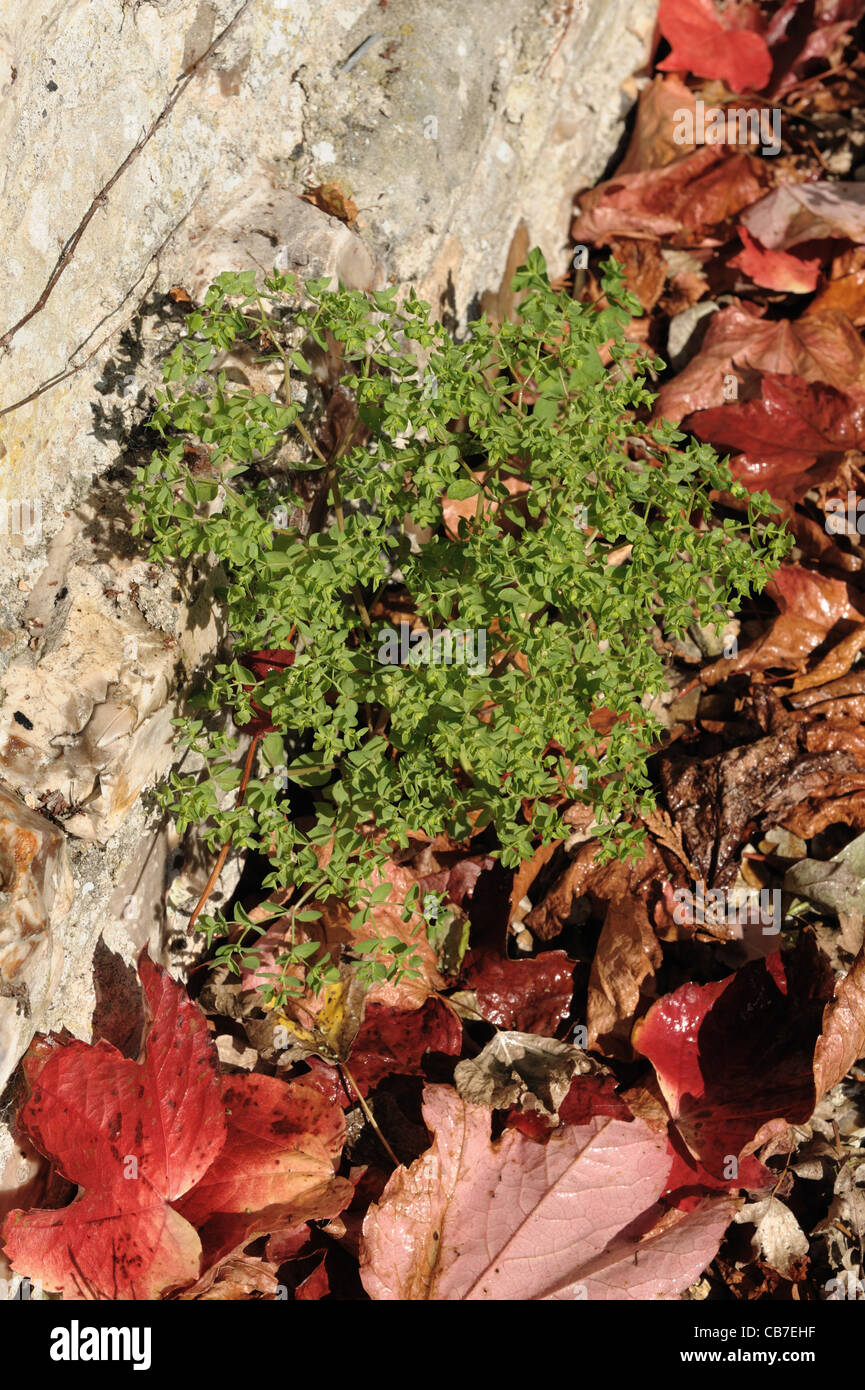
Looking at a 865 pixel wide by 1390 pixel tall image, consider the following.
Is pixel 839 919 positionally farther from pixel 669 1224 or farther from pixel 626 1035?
pixel 669 1224

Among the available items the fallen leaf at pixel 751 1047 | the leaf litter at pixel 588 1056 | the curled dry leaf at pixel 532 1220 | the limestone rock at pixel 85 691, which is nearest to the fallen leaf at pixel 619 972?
the leaf litter at pixel 588 1056

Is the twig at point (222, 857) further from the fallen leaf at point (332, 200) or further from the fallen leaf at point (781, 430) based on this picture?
the fallen leaf at point (781, 430)

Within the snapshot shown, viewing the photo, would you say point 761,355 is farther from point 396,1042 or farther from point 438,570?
point 396,1042

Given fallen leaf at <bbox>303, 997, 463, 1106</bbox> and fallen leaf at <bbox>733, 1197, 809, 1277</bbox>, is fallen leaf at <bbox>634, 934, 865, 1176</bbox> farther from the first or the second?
fallen leaf at <bbox>303, 997, 463, 1106</bbox>

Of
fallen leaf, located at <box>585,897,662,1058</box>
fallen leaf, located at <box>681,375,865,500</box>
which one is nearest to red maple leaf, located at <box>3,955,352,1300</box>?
fallen leaf, located at <box>585,897,662,1058</box>

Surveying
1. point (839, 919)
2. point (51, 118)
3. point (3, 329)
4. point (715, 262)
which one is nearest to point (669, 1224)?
point (839, 919)
